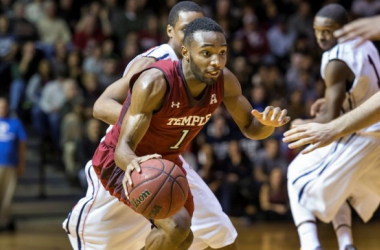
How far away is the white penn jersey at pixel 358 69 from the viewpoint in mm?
6086

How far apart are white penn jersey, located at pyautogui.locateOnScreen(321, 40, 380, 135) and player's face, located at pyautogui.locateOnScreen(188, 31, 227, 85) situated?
168 centimetres

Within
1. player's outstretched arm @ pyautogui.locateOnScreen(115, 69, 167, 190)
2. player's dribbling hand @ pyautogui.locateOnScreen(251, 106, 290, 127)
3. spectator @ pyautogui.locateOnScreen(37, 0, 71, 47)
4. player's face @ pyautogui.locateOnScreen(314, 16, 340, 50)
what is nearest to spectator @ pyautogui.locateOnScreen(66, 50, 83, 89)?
spectator @ pyautogui.locateOnScreen(37, 0, 71, 47)

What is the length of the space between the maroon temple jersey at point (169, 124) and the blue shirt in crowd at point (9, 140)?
6053mm

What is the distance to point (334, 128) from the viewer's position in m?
4.45

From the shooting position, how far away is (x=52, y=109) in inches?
469

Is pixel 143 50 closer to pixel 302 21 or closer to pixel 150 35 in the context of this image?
pixel 150 35

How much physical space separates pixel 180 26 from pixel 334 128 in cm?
158

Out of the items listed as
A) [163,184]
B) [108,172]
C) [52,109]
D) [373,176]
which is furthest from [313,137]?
[52,109]

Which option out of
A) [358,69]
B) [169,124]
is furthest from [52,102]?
[169,124]

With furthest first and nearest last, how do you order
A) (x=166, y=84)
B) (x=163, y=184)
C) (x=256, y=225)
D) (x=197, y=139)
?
(x=197, y=139) → (x=256, y=225) → (x=166, y=84) → (x=163, y=184)

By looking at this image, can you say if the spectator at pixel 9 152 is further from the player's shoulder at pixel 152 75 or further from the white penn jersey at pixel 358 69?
the player's shoulder at pixel 152 75

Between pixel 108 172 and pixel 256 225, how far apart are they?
5941mm

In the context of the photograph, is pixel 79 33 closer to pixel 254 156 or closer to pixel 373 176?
pixel 254 156

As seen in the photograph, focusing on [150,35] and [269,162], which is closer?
[269,162]
